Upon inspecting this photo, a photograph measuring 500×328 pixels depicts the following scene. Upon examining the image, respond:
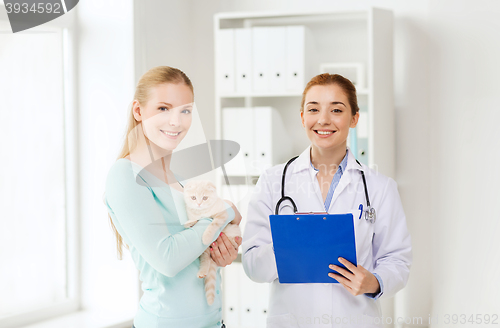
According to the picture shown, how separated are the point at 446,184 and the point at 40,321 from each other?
2.17 metres

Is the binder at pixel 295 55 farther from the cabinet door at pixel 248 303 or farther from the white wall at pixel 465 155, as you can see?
the cabinet door at pixel 248 303

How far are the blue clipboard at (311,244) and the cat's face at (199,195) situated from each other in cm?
17

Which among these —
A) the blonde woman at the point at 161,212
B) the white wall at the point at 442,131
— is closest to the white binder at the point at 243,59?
the white wall at the point at 442,131

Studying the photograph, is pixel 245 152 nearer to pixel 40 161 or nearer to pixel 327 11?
pixel 327 11

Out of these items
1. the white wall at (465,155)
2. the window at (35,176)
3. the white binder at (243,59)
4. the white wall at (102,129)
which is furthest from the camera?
the white binder at (243,59)

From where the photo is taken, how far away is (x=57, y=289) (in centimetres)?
230

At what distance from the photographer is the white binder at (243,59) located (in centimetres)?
240

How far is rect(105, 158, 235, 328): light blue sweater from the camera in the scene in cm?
109

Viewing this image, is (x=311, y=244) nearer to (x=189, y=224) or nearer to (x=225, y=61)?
(x=189, y=224)

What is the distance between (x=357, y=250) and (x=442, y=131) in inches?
51.4

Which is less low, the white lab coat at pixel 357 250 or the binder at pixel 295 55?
→ the binder at pixel 295 55

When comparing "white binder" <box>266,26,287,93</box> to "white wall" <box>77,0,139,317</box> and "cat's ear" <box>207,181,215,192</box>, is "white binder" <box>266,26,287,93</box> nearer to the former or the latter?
"white wall" <box>77,0,139,317</box>

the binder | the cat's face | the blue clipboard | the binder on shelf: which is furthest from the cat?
the binder

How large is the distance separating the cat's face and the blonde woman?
0.07 ft
